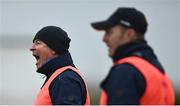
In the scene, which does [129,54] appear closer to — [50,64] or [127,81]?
[127,81]

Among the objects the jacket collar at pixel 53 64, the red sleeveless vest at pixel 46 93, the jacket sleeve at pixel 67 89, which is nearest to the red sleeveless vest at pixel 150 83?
the jacket sleeve at pixel 67 89

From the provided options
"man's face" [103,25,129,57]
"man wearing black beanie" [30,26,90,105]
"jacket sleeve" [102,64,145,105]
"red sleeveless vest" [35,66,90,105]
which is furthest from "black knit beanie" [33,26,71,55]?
"jacket sleeve" [102,64,145,105]

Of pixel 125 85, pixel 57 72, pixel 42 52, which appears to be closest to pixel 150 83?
pixel 125 85

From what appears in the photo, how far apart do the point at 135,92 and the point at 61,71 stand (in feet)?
5.40

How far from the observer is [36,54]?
606cm

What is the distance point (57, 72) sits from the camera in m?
6.00

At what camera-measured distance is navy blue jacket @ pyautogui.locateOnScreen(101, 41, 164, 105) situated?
14.5ft

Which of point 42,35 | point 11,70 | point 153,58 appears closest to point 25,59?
point 11,70

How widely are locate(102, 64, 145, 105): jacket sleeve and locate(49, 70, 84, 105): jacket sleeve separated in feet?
3.99

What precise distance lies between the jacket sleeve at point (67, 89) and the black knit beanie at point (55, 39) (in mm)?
234

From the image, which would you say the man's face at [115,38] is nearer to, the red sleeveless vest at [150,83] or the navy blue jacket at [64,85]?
the red sleeveless vest at [150,83]

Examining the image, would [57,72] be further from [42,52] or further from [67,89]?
[67,89]

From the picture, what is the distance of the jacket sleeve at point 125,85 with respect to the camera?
14.4 feet

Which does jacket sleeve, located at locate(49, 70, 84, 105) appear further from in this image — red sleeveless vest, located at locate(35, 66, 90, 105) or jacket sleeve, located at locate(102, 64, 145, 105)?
jacket sleeve, located at locate(102, 64, 145, 105)
